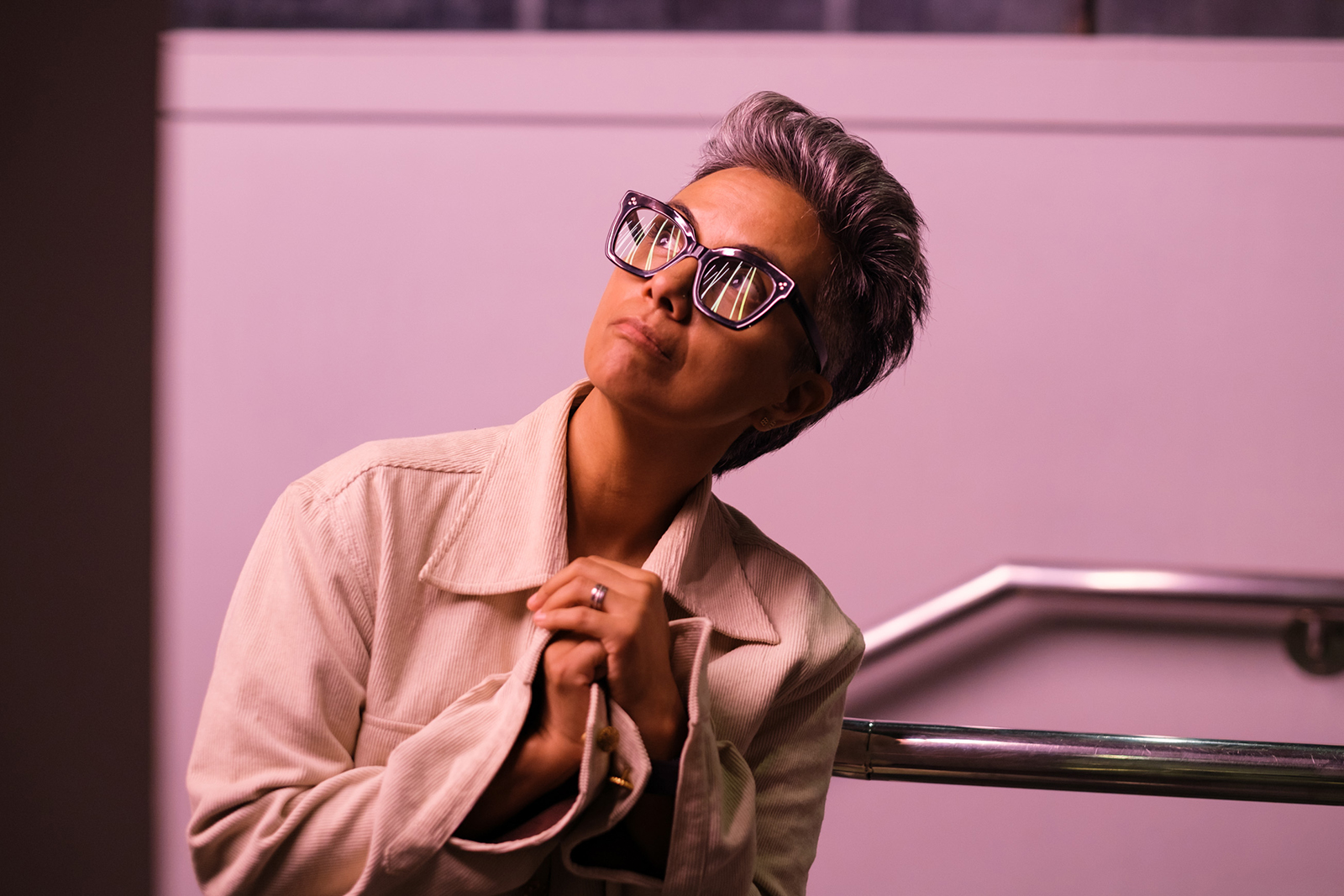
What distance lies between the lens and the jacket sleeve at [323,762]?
2.79 ft

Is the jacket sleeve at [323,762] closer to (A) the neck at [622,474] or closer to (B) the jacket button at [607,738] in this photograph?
(B) the jacket button at [607,738]

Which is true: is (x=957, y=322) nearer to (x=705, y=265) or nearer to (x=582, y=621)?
(x=705, y=265)

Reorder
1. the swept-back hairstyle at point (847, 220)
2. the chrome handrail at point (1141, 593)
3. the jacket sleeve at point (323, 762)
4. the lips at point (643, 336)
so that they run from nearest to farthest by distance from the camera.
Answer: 1. the jacket sleeve at point (323, 762)
2. the lips at point (643, 336)
3. the swept-back hairstyle at point (847, 220)
4. the chrome handrail at point (1141, 593)

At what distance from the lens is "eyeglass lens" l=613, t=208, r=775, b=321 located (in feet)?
3.28

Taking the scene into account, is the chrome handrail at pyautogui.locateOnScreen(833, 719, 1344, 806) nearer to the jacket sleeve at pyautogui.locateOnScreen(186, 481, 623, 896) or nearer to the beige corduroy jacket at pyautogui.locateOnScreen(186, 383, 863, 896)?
the beige corduroy jacket at pyautogui.locateOnScreen(186, 383, 863, 896)

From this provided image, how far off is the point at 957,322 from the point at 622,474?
1.44 metres

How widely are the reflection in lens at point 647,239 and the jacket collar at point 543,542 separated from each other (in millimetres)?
187

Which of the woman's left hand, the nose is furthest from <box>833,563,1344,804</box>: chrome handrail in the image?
the nose

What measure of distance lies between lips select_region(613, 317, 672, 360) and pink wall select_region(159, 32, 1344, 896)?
4.48ft

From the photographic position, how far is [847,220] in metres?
1.11

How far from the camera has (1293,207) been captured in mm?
2250

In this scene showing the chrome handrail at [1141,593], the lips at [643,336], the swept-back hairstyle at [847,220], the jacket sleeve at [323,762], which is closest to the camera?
the jacket sleeve at [323,762]

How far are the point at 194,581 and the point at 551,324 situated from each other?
1.13 m

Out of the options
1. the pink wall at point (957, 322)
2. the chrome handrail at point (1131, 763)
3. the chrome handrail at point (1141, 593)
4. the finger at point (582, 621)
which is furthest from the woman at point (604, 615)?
the pink wall at point (957, 322)
